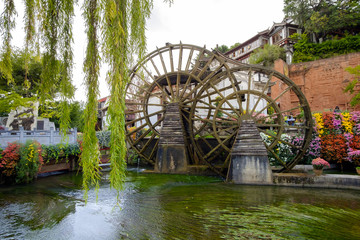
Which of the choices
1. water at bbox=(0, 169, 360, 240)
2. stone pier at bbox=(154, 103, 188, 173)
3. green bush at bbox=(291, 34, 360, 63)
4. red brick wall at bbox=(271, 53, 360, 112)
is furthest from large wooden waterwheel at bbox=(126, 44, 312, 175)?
green bush at bbox=(291, 34, 360, 63)

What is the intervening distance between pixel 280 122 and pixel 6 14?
8.15 meters

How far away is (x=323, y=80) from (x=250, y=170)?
2143 centimetres

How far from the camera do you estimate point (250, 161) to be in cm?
738

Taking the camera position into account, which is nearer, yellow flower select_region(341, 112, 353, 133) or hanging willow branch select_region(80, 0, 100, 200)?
hanging willow branch select_region(80, 0, 100, 200)

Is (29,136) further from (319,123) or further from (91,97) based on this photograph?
(319,123)

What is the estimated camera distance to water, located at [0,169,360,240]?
391 centimetres

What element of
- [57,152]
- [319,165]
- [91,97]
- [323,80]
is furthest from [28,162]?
[323,80]

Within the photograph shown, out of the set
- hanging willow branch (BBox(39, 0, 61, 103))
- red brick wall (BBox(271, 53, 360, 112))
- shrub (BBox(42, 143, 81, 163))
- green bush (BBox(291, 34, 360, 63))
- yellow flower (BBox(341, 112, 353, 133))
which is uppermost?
green bush (BBox(291, 34, 360, 63))

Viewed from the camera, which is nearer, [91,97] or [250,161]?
[91,97]

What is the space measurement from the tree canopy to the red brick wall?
178 inches

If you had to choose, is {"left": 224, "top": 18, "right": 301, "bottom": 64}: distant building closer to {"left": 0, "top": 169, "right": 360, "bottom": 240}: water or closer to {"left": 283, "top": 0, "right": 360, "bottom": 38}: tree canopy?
{"left": 283, "top": 0, "right": 360, "bottom": 38}: tree canopy

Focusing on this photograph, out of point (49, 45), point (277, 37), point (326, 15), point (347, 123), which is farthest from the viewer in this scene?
point (277, 37)

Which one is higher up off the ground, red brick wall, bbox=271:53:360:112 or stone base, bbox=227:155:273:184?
red brick wall, bbox=271:53:360:112

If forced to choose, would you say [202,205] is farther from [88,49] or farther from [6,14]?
[6,14]
